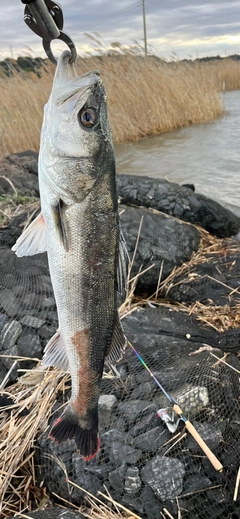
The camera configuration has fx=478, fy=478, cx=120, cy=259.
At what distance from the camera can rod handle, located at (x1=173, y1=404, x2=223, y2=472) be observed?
7.31 ft

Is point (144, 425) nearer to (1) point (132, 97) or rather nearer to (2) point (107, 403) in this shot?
(2) point (107, 403)

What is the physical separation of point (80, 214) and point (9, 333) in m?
1.73

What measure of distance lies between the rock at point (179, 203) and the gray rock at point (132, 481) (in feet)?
11.8

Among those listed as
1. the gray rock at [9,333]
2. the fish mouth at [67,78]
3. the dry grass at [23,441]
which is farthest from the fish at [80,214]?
the gray rock at [9,333]

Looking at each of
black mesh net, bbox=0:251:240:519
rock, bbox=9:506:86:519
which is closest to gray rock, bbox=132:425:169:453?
black mesh net, bbox=0:251:240:519

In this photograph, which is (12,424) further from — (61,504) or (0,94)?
(0,94)

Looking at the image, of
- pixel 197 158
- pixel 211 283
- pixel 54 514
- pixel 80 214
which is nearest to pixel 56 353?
pixel 80 214

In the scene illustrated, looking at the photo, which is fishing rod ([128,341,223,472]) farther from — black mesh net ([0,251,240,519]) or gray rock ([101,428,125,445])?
gray rock ([101,428,125,445])

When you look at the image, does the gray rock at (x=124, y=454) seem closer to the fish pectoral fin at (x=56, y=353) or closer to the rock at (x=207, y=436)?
the rock at (x=207, y=436)

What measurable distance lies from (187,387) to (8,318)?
1.33 metres

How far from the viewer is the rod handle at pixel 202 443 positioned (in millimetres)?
2229

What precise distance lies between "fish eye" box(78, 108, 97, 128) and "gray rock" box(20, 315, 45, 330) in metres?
1.86

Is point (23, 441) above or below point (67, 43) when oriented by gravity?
below

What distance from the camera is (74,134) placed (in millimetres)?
1714
